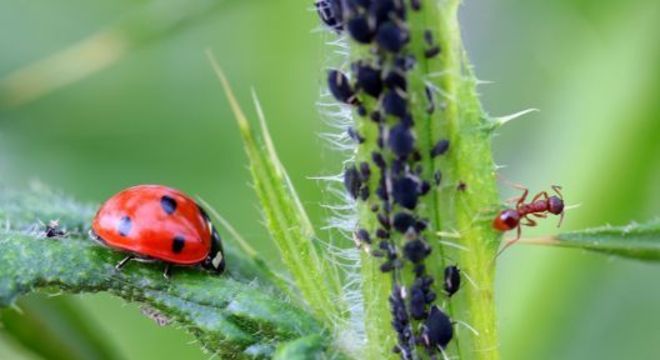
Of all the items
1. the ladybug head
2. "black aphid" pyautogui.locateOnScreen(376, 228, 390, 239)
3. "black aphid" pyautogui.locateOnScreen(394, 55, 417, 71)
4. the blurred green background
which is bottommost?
the blurred green background

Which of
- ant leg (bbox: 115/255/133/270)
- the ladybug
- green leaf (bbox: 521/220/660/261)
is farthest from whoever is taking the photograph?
the ladybug

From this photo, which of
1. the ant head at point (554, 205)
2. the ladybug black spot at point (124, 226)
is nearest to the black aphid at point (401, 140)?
the ant head at point (554, 205)

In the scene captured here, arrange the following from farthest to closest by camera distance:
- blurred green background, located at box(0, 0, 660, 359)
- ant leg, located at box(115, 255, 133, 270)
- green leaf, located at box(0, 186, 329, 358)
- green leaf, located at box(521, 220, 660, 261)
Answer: blurred green background, located at box(0, 0, 660, 359) < ant leg, located at box(115, 255, 133, 270) < green leaf, located at box(0, 186, 329, 358) < green leaf, located at box(521, 220, 660, 261)

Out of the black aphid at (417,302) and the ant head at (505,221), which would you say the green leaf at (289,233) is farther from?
the ant head at (505,221)

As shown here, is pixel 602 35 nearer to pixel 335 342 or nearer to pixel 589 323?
pixel 589 323

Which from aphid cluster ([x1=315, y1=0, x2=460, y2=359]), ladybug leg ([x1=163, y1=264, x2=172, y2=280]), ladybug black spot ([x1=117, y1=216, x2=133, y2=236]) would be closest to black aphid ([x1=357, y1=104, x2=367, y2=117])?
aphid cluster ([x1=315, y1=0, x2=460, y2=359])

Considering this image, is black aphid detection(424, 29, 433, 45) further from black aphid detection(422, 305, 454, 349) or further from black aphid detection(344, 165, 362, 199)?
black aphid detection(422, 305, 454, 349)

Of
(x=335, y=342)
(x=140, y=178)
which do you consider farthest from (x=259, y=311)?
(x=140, y=178)
